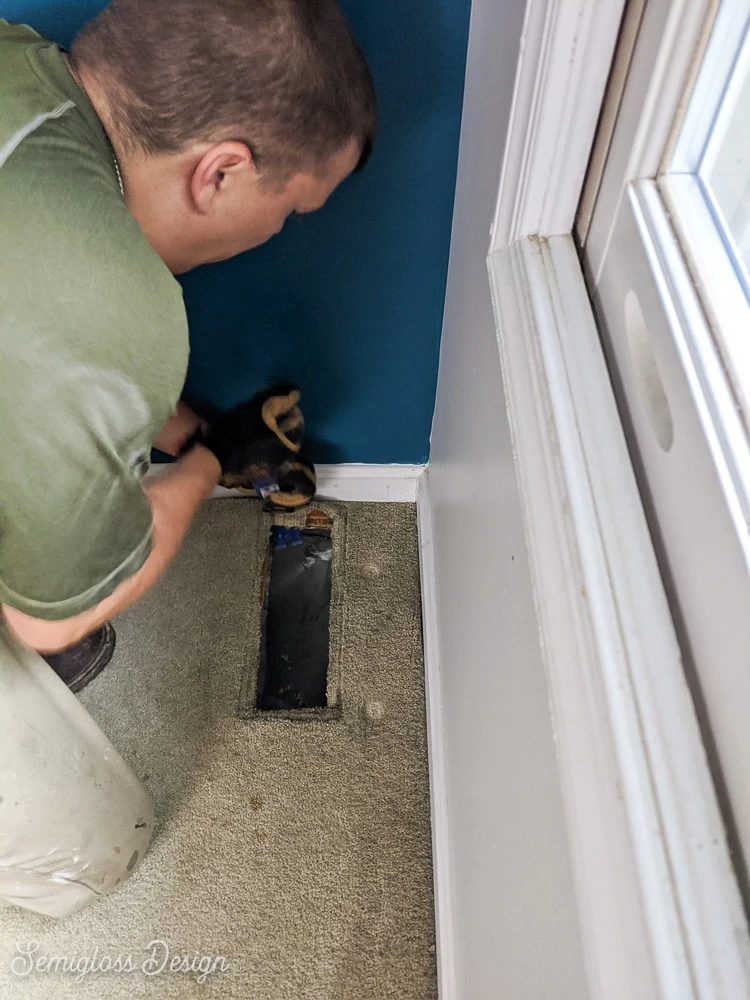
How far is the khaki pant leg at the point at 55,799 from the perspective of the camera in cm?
85

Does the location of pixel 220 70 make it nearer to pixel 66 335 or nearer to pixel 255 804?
pixel 66 335

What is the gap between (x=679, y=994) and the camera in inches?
13.4

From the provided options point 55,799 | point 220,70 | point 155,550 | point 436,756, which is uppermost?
point 220,70

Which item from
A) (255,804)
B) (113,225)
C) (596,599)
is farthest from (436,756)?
(113,225)

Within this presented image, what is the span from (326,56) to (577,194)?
0.96 ft

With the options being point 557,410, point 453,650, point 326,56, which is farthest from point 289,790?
point 326,56

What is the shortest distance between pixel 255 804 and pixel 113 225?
0.98 meters

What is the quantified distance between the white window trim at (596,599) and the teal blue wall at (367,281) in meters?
0.35

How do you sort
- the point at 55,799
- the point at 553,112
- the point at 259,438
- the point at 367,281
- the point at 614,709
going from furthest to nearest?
the point at 259,438
the point at 367,281
the point at 55,799
the point at 553,112
the point at 614,709

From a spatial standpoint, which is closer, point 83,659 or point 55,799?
point 55,799

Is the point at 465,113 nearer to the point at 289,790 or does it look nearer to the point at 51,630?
the point at 51,630

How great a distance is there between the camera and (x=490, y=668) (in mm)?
785

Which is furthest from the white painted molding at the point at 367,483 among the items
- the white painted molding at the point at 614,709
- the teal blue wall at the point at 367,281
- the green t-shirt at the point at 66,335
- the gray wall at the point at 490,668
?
the white painted molding at the point at 614,709

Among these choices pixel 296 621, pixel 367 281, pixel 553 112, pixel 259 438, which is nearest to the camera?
pixel 553 112
